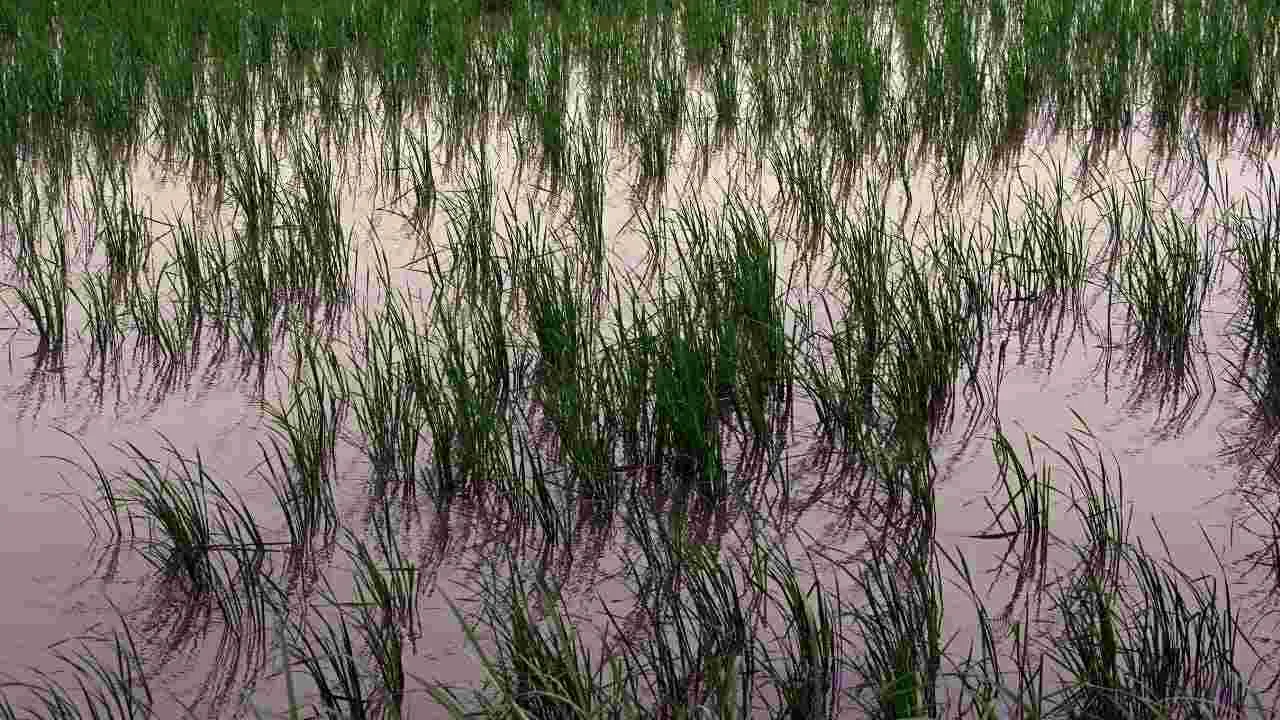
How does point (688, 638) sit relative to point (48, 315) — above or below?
below

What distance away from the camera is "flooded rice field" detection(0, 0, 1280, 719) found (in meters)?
2.34

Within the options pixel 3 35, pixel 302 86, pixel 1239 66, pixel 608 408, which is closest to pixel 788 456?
pixel 608 408

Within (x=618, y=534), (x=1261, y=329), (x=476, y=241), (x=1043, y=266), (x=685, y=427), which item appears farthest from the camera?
(x=476, y=241)

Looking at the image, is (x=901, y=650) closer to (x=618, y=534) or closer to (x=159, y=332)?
(x=618, y=534)

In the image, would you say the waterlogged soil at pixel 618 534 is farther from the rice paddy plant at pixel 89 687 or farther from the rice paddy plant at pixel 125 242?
the rice paddy plant at pixel 125 242

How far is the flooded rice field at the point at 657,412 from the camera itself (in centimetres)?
234

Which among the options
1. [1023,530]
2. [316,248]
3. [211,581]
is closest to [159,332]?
[316,248]

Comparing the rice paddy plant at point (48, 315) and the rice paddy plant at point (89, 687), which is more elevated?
the rice paddy plant at point (48, 315)

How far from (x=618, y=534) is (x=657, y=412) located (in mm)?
315

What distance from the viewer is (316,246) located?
4461 mm

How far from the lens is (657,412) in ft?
10.0

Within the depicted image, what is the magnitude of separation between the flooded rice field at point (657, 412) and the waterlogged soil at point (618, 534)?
0.01 metres

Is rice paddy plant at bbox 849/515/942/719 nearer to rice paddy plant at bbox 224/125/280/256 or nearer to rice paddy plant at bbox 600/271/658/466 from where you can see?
rice paddy plant at bbox 600/271/658/466

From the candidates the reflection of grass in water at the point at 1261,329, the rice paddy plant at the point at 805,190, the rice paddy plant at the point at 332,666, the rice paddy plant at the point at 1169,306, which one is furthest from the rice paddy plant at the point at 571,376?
the reflection of grass in water at the point at 1261,329
